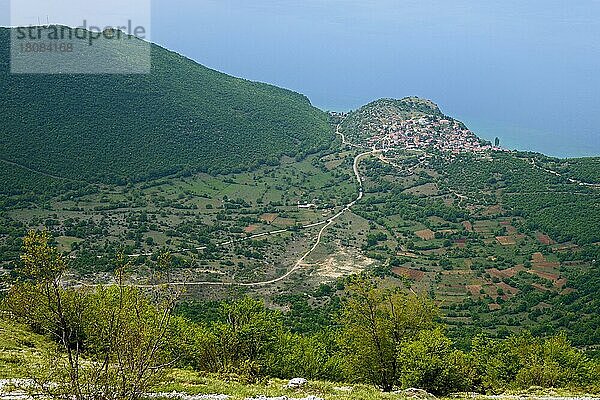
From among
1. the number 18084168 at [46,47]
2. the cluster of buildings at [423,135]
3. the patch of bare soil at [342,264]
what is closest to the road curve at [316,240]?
the patch of bare soil at [342,264]

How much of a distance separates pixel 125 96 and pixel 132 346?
101 metres

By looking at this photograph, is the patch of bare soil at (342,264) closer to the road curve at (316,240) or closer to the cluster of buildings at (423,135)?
the road curve at (316,240)

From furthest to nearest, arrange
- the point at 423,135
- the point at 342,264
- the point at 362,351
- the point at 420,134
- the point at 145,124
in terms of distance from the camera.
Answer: the point at 420,134, the point at 423,135, the point at 145,124, the point at 342,264, the point at 362,351

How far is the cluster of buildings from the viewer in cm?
11150

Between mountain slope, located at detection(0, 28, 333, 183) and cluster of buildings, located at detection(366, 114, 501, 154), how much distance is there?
12.8 m

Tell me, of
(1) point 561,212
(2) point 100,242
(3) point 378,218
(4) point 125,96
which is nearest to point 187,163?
(4) point 125,96

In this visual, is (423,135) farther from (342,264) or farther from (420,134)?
(342,264)

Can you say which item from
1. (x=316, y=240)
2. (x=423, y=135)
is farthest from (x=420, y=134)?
(x=316, y=240)

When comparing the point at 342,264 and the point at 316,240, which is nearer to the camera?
the point at 342,264

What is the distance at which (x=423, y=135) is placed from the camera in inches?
4569

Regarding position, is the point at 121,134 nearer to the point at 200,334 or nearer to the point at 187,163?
the point at 187,163

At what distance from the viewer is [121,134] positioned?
95.5 meters

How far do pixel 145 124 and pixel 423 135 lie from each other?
60.5m

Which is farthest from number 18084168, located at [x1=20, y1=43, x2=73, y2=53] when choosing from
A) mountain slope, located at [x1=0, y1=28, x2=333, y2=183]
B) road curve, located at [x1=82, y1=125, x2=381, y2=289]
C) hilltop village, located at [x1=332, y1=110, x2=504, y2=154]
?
hilltop village, located at [x1=332, y1=110, x2=504, y2=154]
